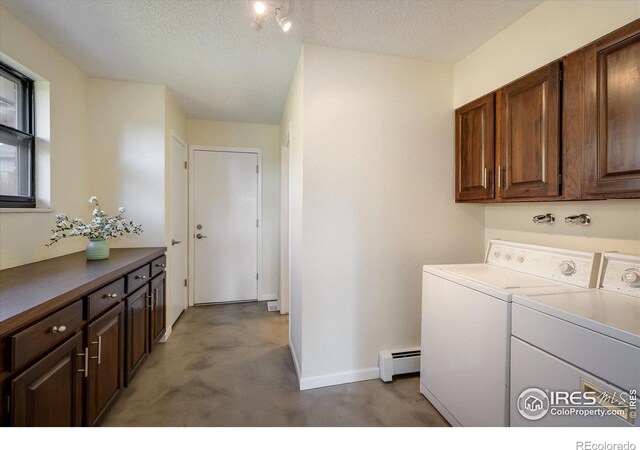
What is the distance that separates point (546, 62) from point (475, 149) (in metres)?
0.59

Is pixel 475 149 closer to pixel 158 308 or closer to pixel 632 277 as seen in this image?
pixel 632 277

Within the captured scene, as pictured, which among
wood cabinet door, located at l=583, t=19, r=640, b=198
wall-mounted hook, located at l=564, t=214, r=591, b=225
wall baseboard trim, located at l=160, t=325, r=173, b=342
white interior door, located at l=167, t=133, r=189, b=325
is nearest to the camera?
wood cabinet door, located at l=583, t=19, r=640, b=198

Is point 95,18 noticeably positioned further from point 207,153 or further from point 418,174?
point 418,174

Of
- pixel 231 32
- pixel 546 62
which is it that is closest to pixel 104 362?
pixel 231 32

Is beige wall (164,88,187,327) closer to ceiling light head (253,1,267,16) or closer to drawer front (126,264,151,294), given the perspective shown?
drawer front (126,264,151,294)

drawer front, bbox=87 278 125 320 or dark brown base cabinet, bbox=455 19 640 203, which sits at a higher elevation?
dark brown base cabinet, bbox=455 19 640 203

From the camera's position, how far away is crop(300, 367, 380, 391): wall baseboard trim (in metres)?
1.94

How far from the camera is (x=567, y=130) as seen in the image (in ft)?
4.57

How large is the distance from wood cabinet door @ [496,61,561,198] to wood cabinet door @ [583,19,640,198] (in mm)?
145

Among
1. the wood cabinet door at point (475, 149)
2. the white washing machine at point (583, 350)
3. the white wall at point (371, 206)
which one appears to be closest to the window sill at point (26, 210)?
the white wall at point (371, 206)

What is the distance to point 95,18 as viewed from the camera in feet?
5.60

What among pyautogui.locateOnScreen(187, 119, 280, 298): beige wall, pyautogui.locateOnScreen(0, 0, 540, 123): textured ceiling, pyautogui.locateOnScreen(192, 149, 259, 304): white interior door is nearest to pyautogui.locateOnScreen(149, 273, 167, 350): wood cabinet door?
pyautogui.locateOnScreen(192, 149, 259, 304): white interior door
